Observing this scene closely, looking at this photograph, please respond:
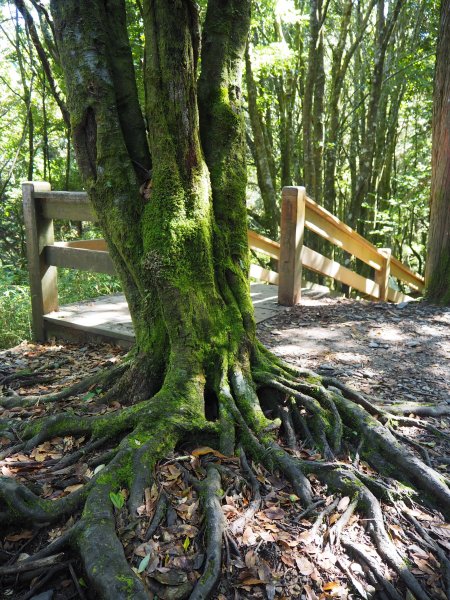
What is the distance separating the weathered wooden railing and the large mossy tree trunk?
1475mm

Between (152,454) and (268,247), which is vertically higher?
(268,247)

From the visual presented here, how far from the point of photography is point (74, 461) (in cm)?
247

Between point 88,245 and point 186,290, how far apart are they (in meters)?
→ 3.25

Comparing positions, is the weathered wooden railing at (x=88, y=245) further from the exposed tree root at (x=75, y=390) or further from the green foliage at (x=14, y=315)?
the exposed tree root at (x=75, y=390)

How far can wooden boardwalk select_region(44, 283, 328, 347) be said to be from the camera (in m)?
4.66

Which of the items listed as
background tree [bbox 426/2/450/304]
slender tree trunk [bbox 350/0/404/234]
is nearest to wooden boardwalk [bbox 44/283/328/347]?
background tree [bbox 426/2/450/304]

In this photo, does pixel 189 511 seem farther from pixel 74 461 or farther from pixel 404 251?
pixel 404 251

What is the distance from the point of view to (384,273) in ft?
Result: 27.5

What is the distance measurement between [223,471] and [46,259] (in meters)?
3.63

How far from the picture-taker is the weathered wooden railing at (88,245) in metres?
4.66

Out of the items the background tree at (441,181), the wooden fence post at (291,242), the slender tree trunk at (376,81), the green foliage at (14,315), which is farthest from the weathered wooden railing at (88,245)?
the slender tree trunk at (376,81)

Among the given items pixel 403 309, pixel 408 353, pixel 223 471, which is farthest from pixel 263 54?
pixel 223 471

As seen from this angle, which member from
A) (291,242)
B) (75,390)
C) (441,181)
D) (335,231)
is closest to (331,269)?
(335,231)

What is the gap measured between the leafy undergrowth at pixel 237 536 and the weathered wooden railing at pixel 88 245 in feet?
8.44
